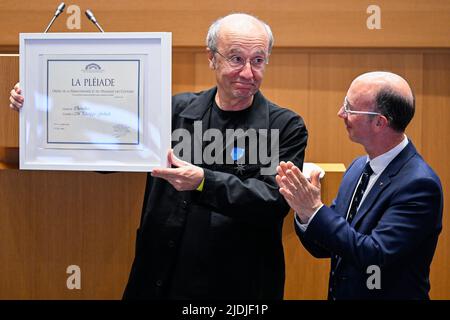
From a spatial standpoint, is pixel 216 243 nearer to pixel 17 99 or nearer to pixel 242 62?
pixel 242 62

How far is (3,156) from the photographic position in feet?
9.98

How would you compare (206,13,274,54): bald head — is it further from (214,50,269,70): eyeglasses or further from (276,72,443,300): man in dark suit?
(276,72,443,300): man in dark suit

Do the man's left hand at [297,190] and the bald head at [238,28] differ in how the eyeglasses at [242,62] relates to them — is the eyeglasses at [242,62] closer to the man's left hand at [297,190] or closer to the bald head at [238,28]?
the bald head at [238,28]

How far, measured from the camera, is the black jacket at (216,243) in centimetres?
212

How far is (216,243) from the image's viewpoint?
6.96 ft

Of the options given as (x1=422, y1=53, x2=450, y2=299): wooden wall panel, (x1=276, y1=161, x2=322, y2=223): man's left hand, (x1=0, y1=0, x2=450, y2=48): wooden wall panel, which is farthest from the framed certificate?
(x1=422, y1=53, x2=450, y2=299): wooden wall panel

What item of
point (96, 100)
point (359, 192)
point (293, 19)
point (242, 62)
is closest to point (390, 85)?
point (359, 192)

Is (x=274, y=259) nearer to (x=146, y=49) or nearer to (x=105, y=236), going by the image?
(x=146, y=49)

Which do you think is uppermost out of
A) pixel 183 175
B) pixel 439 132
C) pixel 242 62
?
pixel 242 62

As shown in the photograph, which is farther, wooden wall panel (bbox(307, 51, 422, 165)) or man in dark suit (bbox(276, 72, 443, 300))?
wooden wall panel (bbox(307, 51, 422, 165))

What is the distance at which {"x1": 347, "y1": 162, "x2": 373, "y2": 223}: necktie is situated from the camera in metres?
2.04

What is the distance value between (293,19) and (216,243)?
1.43 m

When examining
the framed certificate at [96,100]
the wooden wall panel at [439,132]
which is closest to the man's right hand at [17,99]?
the framed certificate at [96,100]

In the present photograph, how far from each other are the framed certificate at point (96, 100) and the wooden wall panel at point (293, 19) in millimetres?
1152
